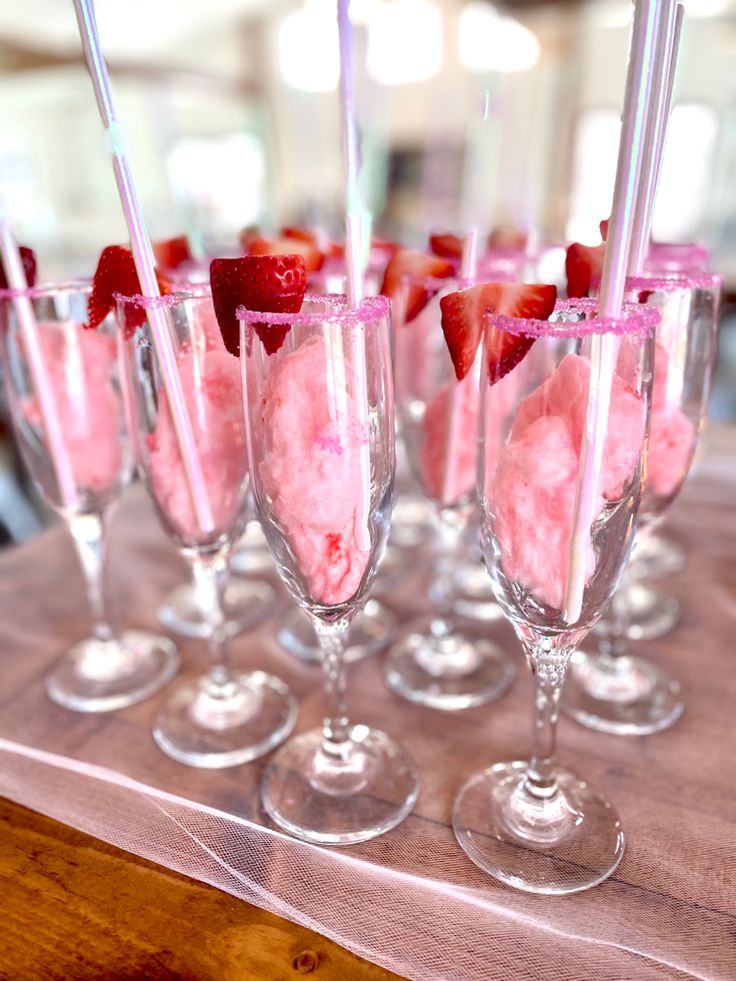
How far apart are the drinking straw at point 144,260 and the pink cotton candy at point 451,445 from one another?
0.21 m

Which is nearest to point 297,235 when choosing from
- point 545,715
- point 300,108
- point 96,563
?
point 96,563

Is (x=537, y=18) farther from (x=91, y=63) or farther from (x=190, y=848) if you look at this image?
(x=190, y=848)

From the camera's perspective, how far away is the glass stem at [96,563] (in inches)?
25.4

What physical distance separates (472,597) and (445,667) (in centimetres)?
16

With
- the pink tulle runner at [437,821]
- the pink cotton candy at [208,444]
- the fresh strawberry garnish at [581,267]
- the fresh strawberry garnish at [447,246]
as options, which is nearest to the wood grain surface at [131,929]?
the pink tulle runner at [437,821]

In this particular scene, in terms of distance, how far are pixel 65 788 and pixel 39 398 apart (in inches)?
11.2

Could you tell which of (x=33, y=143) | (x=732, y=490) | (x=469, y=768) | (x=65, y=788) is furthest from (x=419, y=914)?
(x=33, y=143)

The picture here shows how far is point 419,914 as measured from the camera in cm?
39

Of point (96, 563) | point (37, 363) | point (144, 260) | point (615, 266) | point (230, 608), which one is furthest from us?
point (230, 608)

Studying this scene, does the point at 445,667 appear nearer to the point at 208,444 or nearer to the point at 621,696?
the point at 621,696

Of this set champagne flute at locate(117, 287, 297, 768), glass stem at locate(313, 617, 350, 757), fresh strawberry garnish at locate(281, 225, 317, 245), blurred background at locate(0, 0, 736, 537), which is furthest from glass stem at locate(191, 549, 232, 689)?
blurred background at locate(0, 0, 736, 537)

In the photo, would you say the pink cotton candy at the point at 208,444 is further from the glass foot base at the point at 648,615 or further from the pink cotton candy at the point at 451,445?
the glass foot base at the point at 648,615

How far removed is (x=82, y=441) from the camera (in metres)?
0.59

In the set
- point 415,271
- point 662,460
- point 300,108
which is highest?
point 300,108
